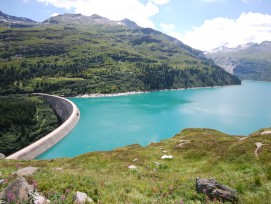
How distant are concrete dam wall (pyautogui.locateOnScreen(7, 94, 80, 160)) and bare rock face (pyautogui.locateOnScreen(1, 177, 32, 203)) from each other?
200 feet

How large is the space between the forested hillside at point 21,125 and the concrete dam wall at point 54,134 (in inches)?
360

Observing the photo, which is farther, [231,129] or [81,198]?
[231,129]

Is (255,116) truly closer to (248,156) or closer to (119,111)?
(119,111)

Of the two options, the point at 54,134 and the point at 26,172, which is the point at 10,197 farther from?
the point at 54,134

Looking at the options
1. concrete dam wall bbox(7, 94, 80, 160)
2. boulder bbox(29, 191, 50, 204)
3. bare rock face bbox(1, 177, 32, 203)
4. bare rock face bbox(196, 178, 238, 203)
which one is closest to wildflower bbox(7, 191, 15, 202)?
bare rock face bbox(1, 177, 32, 203)

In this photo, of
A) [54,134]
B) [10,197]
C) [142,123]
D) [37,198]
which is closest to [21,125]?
[54,134]

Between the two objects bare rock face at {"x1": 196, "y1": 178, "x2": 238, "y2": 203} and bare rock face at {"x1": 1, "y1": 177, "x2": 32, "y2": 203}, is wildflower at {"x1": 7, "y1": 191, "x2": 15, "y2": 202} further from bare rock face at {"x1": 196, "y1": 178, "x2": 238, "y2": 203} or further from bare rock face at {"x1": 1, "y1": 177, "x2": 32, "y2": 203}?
bare rock face at {"x1": 196, "y1": 178, "x2": 238, "y2": 203}

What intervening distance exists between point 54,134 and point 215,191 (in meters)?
85.4

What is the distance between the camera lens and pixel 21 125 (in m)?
107

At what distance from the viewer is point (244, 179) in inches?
560

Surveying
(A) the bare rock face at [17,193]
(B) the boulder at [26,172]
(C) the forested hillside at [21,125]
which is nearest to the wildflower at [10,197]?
(A) the bare rock face at [17,193]

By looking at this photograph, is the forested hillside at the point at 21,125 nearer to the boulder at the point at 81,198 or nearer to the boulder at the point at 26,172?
the boulder at the point at 26,172

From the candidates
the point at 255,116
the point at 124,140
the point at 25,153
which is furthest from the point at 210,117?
the point at 25,153

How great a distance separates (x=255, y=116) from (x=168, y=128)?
5866 centimetres
